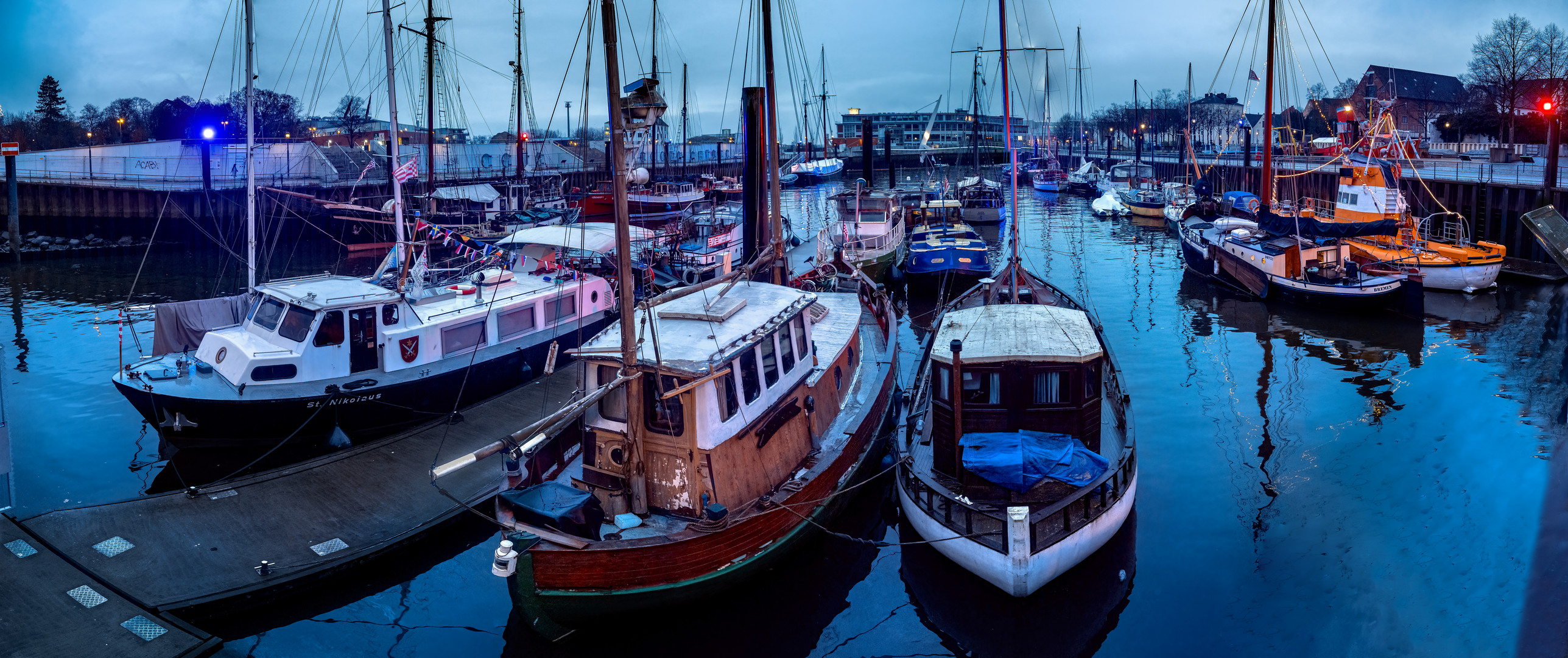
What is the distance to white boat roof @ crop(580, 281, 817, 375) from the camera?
1078 centimetres

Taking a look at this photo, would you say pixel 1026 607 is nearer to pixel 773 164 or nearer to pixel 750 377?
pixel 750 377

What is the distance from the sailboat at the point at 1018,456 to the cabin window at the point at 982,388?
0.01 meters

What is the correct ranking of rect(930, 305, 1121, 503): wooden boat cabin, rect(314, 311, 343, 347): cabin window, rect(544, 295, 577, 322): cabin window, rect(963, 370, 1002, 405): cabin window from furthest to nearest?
rect(544, 295, 577, 322): cabin window < rect(314, 311, 343, 347): cabin window < rect(963, 370, 1002, 405): cabin window < rect(930, 305, 1121, 503): wooden boat cabin

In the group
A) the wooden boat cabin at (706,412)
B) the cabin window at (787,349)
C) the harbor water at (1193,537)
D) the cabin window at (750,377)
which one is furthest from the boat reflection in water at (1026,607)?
the cabin window at (750,377)

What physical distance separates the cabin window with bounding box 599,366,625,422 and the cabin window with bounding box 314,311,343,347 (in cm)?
832

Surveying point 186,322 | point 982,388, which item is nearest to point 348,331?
point 186,322

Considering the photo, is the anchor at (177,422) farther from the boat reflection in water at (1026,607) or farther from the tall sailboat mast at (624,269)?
the boat reflection in water at (1026,607)

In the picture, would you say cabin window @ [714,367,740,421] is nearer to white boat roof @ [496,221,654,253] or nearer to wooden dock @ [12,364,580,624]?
wooden dock @ [12,364,580,624]

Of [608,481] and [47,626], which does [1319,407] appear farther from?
[47,626]

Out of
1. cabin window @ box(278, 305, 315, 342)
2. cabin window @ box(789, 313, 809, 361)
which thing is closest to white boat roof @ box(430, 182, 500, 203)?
cabin window @ box(278, 305, 315, 342)

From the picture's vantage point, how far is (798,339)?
44.8ft

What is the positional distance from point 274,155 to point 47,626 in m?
60.5

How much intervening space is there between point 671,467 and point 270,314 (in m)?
11.0

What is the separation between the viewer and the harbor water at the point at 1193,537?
432 inches
